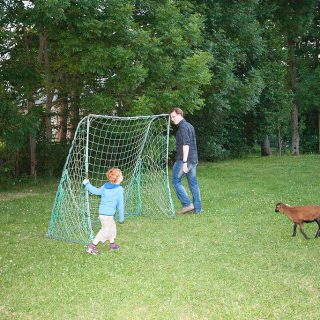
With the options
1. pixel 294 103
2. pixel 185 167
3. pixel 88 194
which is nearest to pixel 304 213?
pixel 185 167

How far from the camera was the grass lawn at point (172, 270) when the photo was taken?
5055 mm

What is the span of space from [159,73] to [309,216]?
890 cm

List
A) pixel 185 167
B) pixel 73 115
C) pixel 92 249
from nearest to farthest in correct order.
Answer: pixel 92 249 < pixel 185 167 < pixel 73 115

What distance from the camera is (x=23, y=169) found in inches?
671

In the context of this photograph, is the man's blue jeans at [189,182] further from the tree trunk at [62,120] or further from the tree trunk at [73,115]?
the tree trunk at [62,120]

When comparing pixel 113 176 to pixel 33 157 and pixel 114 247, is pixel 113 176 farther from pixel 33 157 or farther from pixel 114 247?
pixel 33 157

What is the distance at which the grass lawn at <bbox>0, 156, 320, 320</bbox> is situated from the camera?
5055 millimetres

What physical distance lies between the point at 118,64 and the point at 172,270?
8.65 m

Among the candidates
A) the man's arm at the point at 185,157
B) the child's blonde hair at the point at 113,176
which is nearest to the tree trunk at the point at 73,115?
the man's arm at the point at 185,157

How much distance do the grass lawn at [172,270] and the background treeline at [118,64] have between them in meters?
5.16

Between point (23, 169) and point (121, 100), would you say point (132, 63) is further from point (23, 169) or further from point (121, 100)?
point (23, 169)

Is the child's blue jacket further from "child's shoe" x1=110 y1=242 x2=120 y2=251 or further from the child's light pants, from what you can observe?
"child's shoe" x1=110 y1=242 x2=120 y2=251

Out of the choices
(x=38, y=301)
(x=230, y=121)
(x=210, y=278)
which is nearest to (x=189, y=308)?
(x=210, y=278)

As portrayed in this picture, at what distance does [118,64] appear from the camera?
13.9 meters
